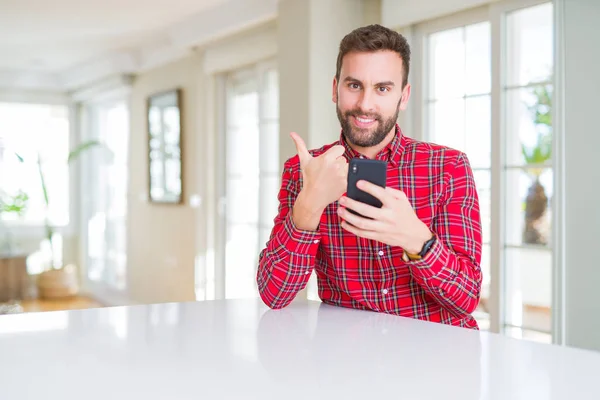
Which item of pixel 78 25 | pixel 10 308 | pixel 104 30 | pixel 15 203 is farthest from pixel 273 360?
pixel 15 203

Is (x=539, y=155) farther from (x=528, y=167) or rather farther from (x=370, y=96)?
(x=370, y=96)

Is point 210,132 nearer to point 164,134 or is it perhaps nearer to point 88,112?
point 164,134

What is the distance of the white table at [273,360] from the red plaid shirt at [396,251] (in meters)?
0.10

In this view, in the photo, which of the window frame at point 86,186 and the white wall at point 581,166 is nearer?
the white wall at point 581,166

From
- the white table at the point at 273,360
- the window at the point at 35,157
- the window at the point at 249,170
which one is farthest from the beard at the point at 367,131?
the window at the point at 35,157

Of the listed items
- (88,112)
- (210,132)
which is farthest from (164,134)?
(88,112)

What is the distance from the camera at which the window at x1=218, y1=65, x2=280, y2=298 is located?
4.97 m

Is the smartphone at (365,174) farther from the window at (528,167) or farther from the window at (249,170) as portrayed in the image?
the window at (249,170)

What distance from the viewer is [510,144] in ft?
10.8

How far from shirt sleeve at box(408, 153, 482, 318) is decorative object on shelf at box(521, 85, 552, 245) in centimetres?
172

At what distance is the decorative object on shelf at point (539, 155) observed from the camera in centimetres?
314

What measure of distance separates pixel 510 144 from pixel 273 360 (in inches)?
100.0

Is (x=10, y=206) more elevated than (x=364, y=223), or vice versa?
(x=364, y=223)

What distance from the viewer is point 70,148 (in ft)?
27.4
